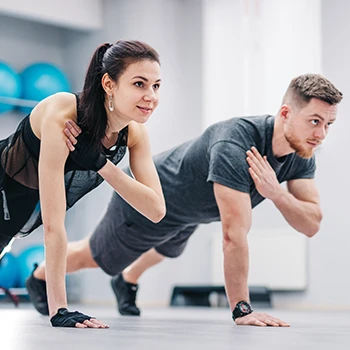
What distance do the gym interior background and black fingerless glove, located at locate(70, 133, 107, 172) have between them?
3188 millimetres

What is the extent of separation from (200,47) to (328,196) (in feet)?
6.38

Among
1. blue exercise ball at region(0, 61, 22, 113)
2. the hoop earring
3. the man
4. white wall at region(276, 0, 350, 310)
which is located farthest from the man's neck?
blue exercise ball at region(0, 61, 22, 113)

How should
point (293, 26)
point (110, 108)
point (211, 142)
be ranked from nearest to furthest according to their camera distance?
point (110, 108) → point (211, 142) → point (293, 26)

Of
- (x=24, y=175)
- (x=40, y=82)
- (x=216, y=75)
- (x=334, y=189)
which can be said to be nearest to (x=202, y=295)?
(x=334, y=189)

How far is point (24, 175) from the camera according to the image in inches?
97.7

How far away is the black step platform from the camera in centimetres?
545

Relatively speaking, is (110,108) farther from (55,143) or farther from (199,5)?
(199,5)

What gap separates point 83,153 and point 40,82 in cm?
412

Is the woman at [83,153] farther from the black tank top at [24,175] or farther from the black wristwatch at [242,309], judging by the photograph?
the black wristwatch at [242,309]

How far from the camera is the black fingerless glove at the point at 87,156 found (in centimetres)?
221

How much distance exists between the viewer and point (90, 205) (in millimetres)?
6586

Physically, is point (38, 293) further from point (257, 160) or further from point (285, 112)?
point (285, 112)

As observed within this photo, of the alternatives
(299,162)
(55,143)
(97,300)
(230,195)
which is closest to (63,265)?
(55,143)

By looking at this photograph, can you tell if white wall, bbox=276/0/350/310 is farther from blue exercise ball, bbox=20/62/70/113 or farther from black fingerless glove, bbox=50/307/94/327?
black fingerless glove, bbox=50/307/94/327
